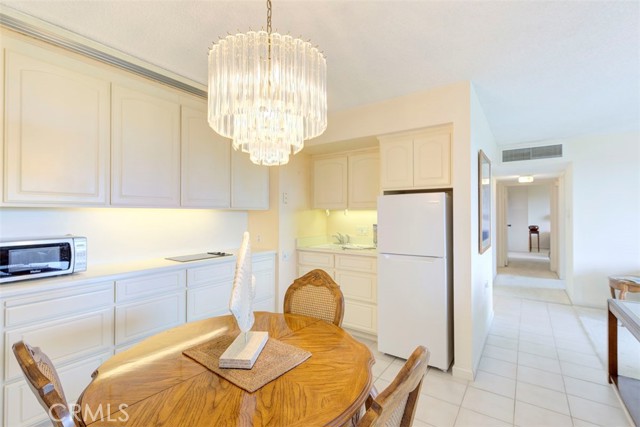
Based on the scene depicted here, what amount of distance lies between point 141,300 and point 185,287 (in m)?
0.36

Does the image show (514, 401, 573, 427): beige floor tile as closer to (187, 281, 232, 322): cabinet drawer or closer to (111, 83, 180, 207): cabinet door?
(187, 281, 232, 322): cabinet drawer

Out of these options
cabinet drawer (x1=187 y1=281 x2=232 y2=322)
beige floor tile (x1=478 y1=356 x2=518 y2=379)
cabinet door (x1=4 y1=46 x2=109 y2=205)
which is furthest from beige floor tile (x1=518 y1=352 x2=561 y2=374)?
cabinet door (x1=4 y1=46 x2=109 y2=205)

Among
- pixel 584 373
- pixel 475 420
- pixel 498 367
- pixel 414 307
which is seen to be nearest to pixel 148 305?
pixel 414 307

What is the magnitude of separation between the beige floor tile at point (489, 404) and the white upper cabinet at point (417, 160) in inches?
67.4

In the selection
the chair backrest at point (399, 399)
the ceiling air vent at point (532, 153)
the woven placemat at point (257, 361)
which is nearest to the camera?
the chair backrest at point (399, 399)

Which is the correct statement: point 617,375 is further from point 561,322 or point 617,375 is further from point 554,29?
point 554,29

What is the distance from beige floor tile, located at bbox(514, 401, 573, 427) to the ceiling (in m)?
2.54

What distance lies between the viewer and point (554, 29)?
176cm

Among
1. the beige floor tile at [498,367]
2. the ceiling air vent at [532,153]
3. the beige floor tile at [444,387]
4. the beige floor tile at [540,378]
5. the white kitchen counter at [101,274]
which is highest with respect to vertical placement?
the ceiling air vent at [532,153]

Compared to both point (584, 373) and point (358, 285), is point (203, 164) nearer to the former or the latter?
point (358, 285)

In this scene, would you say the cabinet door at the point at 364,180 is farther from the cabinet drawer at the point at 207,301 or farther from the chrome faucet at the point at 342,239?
the cabinet drawer at the point at 207,301

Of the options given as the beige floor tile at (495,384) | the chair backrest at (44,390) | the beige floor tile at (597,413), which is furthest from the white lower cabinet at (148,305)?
the beige floor tile at (597,413)

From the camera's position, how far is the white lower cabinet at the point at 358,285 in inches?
124

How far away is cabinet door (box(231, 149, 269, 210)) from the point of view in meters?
3.13
